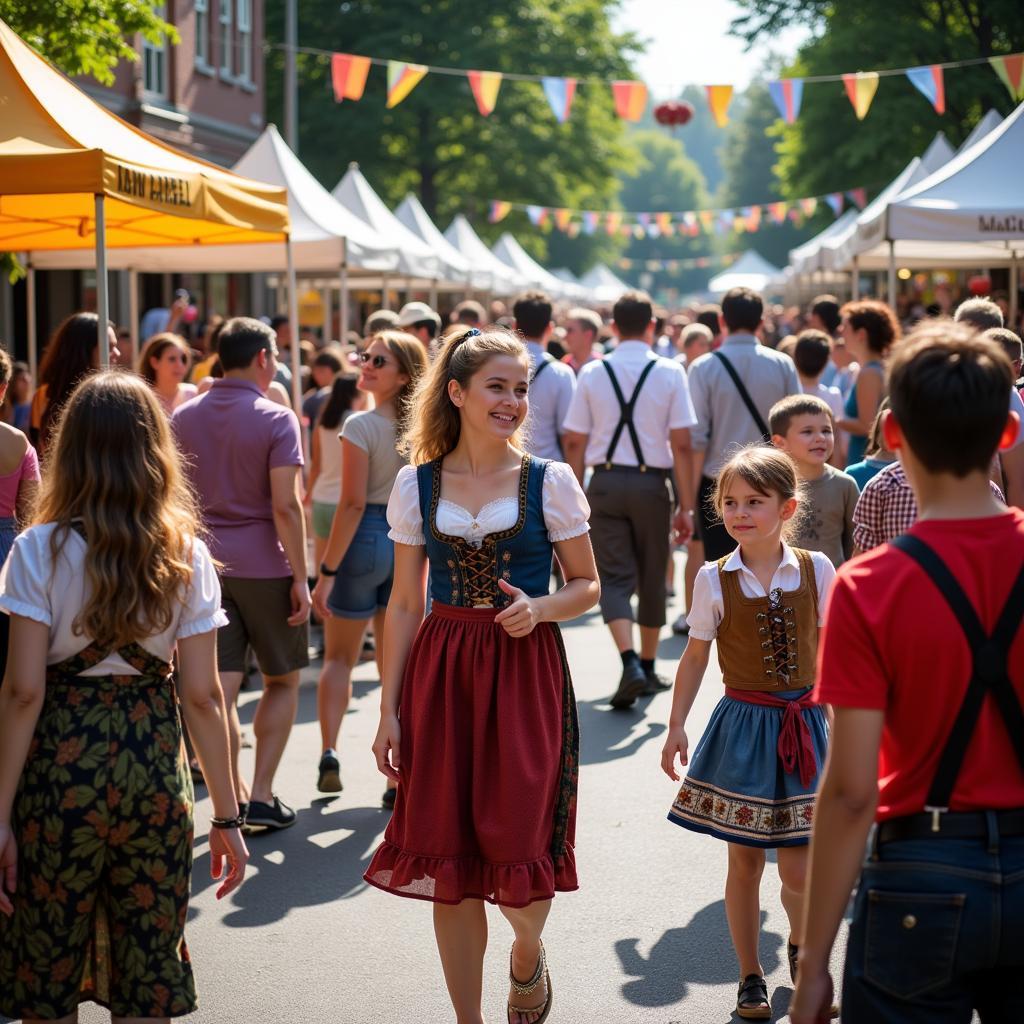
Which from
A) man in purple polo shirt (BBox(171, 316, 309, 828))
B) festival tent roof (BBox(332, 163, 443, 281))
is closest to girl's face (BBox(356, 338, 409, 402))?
man in purple polo shirt (BBox(171, 316, 309, 828))

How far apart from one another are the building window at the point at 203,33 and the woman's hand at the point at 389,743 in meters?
25.9

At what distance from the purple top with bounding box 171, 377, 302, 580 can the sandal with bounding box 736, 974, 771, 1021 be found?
2.76 m

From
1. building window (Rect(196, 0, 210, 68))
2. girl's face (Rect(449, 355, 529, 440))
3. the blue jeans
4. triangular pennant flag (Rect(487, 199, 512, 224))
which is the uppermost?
building window (Rect(196, 0, 210, 68))

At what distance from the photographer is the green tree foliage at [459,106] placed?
1549 inches

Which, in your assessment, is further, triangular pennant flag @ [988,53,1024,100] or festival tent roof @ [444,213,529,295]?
festival tent roof @ [444,213,529,295]

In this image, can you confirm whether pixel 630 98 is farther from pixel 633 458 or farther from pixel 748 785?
Result: pixel 748 785

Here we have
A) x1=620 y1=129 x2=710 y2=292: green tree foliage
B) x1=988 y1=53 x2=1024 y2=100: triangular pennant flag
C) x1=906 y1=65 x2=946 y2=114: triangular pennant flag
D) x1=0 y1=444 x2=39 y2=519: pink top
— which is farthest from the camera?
x1=620 y1=129 x2=710 y2=292: green tree foliage

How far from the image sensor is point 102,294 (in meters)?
7.16

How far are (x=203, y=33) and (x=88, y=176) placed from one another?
74.4 ft

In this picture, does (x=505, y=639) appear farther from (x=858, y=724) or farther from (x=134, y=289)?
(x=134, y=289)

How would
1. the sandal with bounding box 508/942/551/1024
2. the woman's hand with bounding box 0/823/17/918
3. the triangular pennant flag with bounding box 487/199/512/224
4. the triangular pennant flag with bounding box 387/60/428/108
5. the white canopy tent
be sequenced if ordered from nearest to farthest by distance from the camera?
1. the woman's hand with bounding box 0/823/17/918
2. the sandal with bounding box 508/942/551/1024
3. the white canopy tent
4. the triangular pennant flag with bounding box 387/60/428/108
5. the triangular pennant flag with bounding box 487/199/512/224

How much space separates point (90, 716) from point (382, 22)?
3853cm

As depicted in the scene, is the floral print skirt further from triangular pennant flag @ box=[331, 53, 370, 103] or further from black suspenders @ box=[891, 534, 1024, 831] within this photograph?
triangular pennant flag @ box=[331, 53, 370, 103]

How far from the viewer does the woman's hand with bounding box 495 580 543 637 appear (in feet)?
12.1
